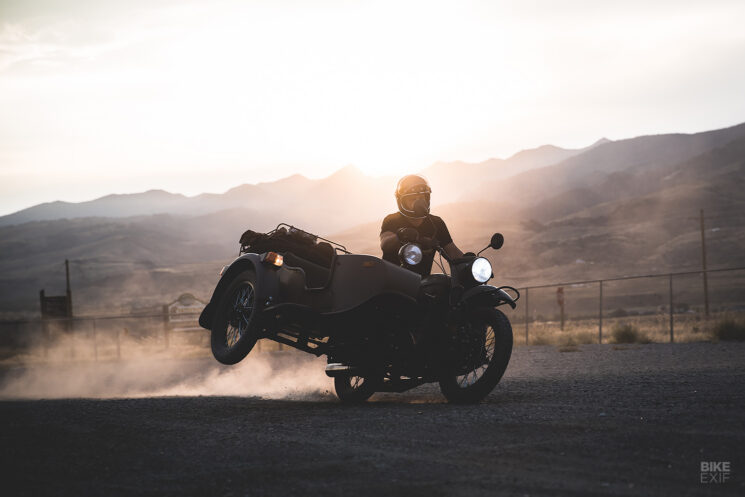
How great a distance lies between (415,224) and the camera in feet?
33.7

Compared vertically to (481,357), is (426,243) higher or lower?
higher

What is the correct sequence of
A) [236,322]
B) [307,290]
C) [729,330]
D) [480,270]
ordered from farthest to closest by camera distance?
[729,330]
[236,322]
[307,290]
[480,270]

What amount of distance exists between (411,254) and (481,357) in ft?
4.53

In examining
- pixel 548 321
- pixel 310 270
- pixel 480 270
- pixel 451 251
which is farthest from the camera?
pixel 548 321

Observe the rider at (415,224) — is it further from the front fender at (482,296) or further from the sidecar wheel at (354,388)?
the sidecar wheel at (354,388)

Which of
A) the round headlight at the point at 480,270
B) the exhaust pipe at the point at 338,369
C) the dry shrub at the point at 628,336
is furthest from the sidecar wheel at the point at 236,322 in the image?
the dry shrub at the point at 628,336

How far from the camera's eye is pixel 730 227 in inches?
4532

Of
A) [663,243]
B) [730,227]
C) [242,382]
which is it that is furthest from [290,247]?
[730,227]

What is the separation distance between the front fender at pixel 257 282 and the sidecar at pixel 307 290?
11mm

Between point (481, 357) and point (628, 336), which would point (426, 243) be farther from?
point (628, 336)

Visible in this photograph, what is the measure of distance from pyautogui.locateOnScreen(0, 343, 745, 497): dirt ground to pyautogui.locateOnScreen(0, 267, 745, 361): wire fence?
20921 mm

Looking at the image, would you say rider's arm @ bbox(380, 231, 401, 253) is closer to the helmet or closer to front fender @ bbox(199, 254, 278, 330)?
the helmet

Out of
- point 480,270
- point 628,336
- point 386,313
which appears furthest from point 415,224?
point 628,336

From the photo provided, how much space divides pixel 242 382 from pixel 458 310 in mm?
9812
